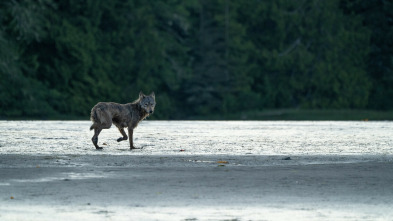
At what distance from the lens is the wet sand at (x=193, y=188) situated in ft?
27.8

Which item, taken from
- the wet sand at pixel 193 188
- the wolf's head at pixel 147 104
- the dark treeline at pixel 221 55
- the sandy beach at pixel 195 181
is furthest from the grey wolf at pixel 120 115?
the dark treeline at pixel 221 55

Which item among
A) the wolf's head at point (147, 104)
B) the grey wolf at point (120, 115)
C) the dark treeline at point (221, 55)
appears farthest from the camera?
the dark treeline at point (221, 55)

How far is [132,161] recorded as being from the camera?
14.5 meters

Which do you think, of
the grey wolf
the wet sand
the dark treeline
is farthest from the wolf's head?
the dark treeline

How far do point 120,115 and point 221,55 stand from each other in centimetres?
4390

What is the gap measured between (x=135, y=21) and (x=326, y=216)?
50960 mm

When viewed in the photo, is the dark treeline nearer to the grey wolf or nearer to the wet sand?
the grey wolf

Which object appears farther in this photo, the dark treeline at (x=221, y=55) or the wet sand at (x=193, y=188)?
the dark treeline at (x=221, y=55)

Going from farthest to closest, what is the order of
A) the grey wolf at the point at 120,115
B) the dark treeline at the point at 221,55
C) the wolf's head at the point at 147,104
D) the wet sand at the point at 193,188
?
the dark treeline at the point at 221,55
the wolf's head at the point at 147,104
the grey wolf at the point at 120,115
the wet sand at the point at 193,188

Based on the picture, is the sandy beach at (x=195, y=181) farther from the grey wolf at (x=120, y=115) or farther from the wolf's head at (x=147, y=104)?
the wolf's head at (x=147, y=104)

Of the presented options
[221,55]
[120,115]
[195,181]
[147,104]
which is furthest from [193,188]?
[221,55]

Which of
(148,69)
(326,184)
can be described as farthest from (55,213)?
(148,69)

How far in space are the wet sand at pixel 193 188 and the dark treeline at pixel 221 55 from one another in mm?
38100

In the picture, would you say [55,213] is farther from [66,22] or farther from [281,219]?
[66,22]
